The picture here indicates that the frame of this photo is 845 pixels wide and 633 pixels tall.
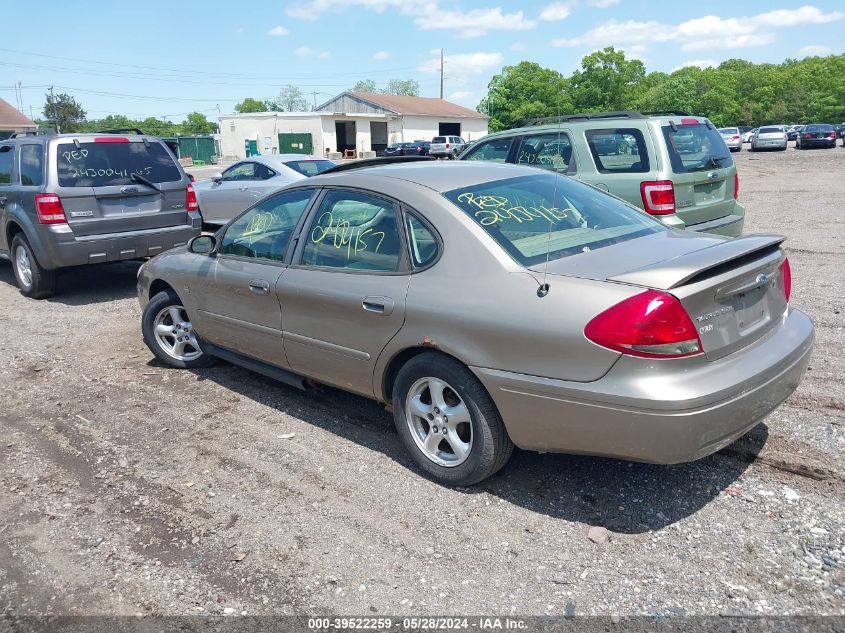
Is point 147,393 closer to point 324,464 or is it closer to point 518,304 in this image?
point 324,464

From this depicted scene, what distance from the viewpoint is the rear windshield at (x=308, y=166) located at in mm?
12453

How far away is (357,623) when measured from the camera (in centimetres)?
273

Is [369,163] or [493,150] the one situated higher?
[493,150]

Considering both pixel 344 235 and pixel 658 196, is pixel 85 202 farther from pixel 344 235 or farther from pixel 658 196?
pixel 658 196

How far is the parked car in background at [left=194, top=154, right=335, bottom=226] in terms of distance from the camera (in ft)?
40.1

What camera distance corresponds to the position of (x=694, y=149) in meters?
7.43

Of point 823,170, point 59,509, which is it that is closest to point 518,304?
point 59,509

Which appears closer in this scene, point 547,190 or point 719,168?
point 547,190

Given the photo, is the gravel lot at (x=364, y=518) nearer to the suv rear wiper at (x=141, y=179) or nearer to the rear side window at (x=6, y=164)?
the suv rear wiper at (x=141, y=179)

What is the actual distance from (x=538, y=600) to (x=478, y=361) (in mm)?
1096

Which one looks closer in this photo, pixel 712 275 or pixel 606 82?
pixel 712 275

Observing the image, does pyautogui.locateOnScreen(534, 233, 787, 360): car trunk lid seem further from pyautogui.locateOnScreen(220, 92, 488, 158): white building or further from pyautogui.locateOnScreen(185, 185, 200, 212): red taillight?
pyautogui.locateOnScreen(220, 92, 488, 158): white building

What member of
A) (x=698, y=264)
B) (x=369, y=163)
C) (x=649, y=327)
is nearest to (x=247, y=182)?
(x=369, y=163)

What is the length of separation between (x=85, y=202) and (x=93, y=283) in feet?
5.94
